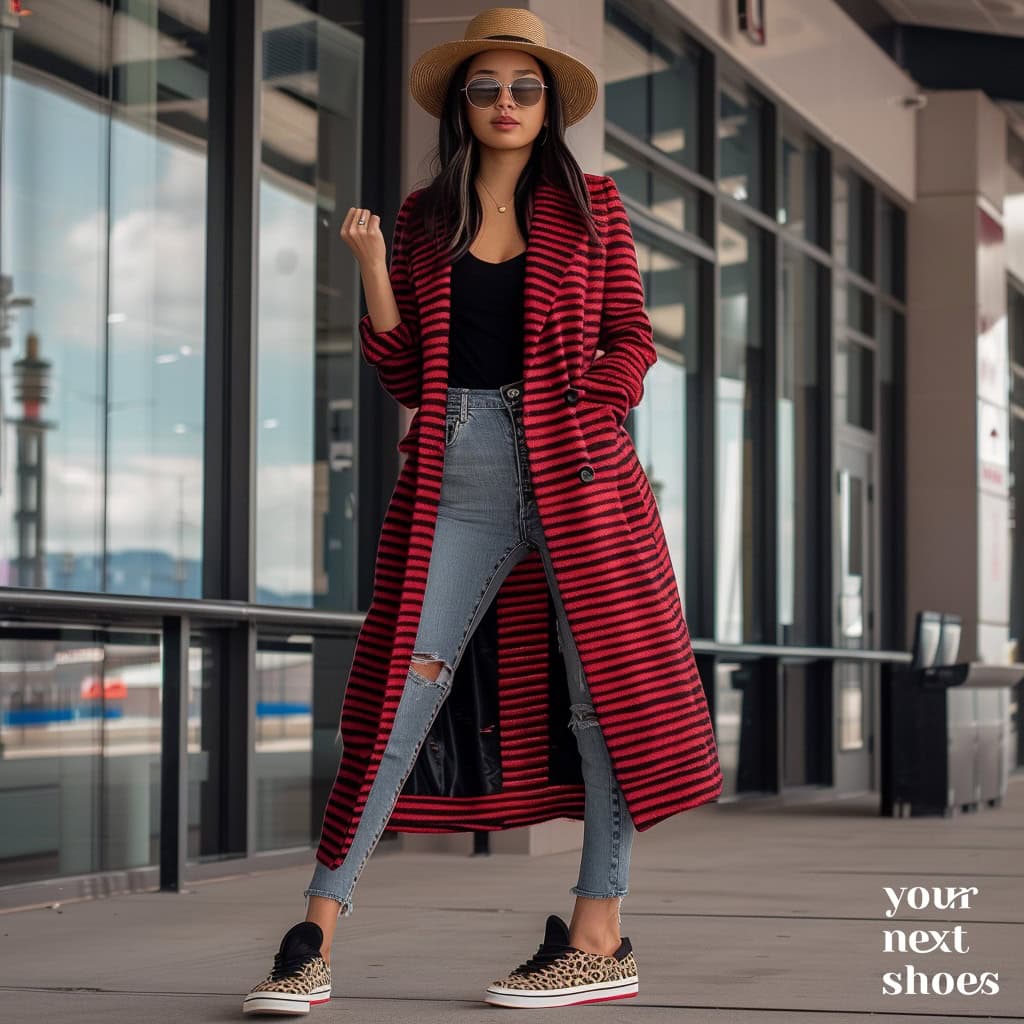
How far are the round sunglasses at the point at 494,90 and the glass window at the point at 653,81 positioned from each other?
4.96 m

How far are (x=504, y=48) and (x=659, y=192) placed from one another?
5789 mm

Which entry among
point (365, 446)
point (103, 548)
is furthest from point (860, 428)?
point (103, 548)

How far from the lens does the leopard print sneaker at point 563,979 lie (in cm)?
300

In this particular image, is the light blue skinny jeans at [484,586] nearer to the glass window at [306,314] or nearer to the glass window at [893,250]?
the glass window at [306,314]

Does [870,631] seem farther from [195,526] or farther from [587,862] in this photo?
[587,862]

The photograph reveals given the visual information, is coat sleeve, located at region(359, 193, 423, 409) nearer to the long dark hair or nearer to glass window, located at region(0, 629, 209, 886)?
the long dark hair

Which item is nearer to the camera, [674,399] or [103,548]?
[103,548]

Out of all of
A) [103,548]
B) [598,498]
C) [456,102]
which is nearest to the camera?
[598,498]

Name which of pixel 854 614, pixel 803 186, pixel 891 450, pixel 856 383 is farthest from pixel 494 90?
pixel 891 450

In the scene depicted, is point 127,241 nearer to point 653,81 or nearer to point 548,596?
point 548,596

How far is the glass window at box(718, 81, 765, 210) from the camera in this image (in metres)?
9.80

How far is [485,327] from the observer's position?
3143 mm

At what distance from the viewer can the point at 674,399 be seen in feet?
30.0

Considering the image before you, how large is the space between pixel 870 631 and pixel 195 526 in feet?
23.4
